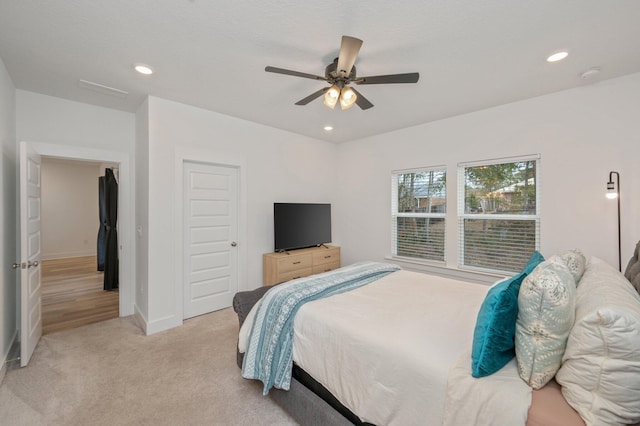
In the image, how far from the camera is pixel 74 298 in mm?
4105

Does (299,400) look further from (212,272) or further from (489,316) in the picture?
(212,272)

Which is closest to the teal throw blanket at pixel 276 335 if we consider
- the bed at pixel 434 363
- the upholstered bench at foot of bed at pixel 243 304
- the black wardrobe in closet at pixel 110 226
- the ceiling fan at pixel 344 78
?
the bed at pixel 434 363

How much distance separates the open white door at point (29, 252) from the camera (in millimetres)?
2336

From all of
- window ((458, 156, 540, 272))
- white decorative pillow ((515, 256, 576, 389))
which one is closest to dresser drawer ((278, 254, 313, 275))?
window ((458, 156, 540, 272))

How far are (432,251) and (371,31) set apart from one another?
3065mm

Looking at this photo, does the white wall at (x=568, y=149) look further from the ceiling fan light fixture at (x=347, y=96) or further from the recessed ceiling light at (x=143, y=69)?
the recessed ceiling light at (x=143, y=69)

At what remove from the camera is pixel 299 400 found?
169 centimetres

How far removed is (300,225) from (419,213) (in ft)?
6.06

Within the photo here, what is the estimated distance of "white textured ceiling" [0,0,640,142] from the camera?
1711mm

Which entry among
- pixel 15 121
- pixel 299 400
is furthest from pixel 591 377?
pixel 15 121

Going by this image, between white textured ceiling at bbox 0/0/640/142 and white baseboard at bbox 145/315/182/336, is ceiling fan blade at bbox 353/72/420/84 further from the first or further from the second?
white baseboard at bbox 145/315/182/336

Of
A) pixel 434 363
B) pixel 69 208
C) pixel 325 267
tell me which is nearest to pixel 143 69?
pixel 434 363

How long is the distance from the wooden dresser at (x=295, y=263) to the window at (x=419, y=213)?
111 centimetres

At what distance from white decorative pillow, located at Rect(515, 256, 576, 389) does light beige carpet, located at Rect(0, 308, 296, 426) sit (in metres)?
1.47
